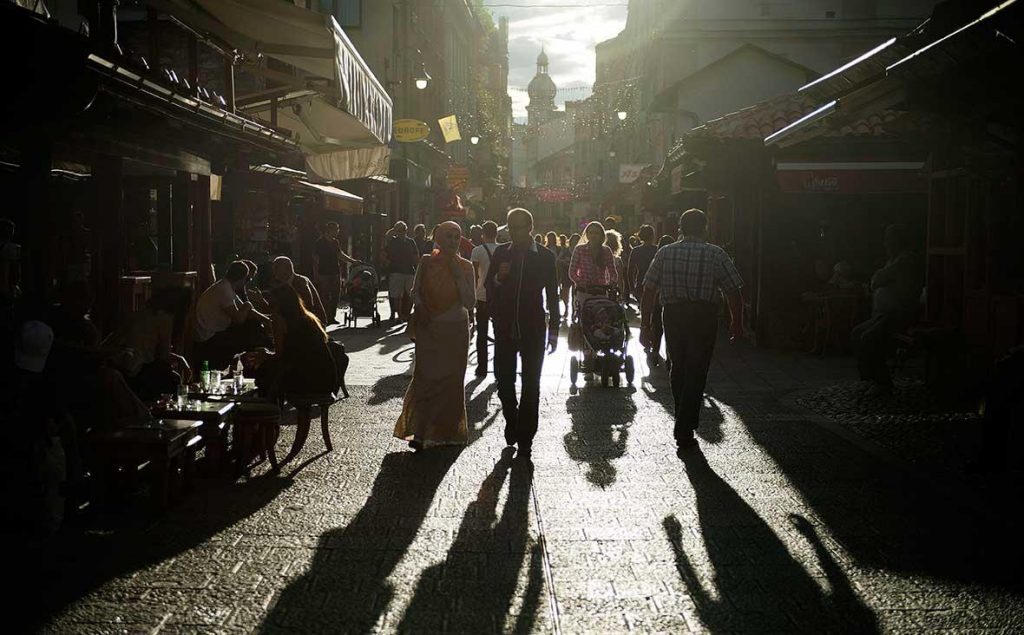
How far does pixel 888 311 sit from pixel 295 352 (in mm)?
6988

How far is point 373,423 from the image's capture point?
10.5m

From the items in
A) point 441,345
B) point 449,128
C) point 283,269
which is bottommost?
point 441,345

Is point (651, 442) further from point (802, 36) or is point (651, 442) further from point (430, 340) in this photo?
point (802, 36)

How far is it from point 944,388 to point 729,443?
3.69m

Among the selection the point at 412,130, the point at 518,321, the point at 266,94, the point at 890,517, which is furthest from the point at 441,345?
the point at 412,130

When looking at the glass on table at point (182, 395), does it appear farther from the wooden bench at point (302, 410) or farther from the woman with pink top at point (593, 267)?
the woman with pink top at point (593, 267)

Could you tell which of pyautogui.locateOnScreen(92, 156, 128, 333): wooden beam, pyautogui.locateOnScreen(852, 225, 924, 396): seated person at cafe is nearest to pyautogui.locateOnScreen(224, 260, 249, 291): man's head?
pyautogui.locateOnScreen(92, 156, 128, 333): wooden beam

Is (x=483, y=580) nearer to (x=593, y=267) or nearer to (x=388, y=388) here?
(x=388, y=388)

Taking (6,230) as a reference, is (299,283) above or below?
below

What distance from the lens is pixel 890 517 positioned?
6.87 meters

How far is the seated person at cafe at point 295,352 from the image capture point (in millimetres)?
8750

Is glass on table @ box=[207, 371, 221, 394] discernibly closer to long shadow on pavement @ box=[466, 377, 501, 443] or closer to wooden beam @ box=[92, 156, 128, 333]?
wooden beam @ box=[92, 156, 128, 333]

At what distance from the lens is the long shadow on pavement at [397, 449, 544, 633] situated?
491cm

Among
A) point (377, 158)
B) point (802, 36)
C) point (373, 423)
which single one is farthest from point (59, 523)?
point (802, 36)
